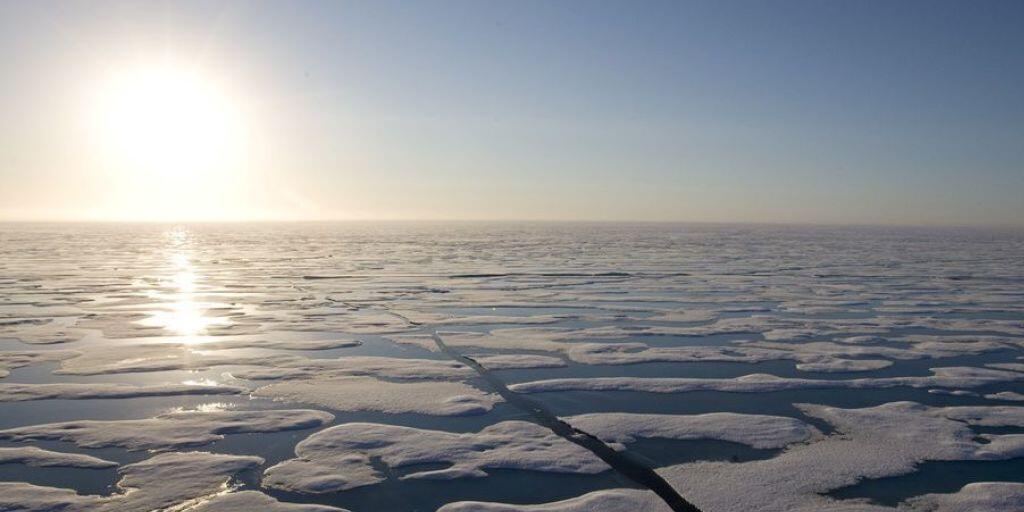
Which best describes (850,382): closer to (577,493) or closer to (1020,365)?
(1020,365)

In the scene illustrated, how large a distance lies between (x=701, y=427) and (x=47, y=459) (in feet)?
14.7

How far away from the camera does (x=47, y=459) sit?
4.26 m

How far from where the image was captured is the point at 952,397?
5.92 m

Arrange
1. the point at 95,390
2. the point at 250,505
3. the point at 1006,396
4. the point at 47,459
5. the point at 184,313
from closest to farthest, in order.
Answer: the point at 250,505 → the point at 47,459 → the point at 1006,396 → the point at 95,390 → the point at 184,313

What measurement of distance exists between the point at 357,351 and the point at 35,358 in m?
3.51

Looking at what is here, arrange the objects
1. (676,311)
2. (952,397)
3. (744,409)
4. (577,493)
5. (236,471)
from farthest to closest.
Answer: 1. (676,311)
2. (952,397)
3. (744,409)
4. (236,471)
5. (577,493)

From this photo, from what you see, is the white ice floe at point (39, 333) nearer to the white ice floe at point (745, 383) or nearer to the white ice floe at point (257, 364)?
the white ice floe at point (257, 364)

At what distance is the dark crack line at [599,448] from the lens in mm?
3780

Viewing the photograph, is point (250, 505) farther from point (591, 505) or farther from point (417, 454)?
point (591, 505)

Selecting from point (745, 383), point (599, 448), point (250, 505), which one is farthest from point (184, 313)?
point (745, 383)

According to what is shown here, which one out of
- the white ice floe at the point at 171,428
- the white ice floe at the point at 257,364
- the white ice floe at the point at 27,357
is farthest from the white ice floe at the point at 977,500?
the white ice floe at the point at 27,357

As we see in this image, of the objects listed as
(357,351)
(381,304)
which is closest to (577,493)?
(357,351)

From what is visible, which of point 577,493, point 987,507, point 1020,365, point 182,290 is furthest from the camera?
point 182,290

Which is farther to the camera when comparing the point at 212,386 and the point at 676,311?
the point at 676,311
